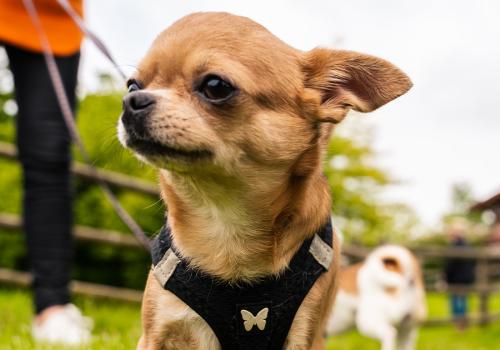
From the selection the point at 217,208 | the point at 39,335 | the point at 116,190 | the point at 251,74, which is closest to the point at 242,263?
the point at 217,208

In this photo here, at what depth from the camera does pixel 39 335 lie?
134 inches

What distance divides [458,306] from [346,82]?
12.3 m

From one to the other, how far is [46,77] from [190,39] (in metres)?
1.68

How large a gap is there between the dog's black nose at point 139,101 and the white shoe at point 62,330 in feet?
5.50

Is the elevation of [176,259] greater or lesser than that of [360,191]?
greater

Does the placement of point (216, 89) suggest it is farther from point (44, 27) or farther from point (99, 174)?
point (99, 174)

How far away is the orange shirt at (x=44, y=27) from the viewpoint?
11.1 ft

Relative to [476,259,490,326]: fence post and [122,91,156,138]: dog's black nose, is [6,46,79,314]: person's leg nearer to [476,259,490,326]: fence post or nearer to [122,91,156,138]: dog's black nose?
[122,91,156,138]: dog's black nose

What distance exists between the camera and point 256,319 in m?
2.20

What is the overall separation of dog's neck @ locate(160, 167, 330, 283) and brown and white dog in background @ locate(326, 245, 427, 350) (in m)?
3.33

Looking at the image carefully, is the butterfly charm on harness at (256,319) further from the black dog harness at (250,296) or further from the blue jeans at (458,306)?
the blue jeans at (458,306)

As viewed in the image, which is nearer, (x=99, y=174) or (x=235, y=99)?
(x=235, y=99)

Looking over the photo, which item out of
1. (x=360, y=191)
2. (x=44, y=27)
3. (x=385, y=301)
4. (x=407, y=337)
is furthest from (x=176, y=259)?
(x=360, y=191)

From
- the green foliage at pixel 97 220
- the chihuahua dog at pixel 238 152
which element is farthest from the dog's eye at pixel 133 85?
the green foliage at pixel 97 220
